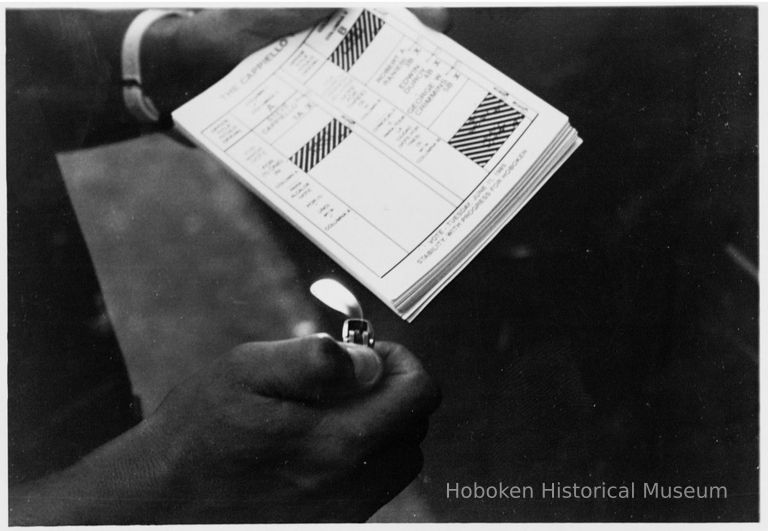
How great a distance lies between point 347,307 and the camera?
1.91 feet

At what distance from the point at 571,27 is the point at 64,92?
0.40 metres

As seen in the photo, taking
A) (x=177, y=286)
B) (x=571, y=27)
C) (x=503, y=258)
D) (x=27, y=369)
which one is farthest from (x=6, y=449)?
(x=571, y=27)

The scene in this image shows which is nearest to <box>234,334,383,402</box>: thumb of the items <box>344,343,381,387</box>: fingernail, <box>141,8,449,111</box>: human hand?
<box>344,343,381,387</box>: fingernail

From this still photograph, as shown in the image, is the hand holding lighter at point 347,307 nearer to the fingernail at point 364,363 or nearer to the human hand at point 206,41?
the fingernail at point 364,363

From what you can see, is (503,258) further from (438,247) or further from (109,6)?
(109,6)

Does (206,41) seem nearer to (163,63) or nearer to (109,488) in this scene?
(163,63)

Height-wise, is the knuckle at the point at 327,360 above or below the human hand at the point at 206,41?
below

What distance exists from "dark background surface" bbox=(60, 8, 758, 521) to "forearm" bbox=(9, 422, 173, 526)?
37 mm

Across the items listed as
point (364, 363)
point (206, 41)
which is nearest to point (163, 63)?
point (206, 41)

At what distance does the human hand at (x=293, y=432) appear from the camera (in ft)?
1.82

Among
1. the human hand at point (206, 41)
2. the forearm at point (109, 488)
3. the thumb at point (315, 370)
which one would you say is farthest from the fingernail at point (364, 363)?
the human hand at point (206, 41)

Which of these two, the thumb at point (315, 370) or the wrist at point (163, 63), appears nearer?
the thumb at point (315, 370)

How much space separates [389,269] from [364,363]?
0.22ft

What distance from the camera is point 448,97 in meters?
0.62
